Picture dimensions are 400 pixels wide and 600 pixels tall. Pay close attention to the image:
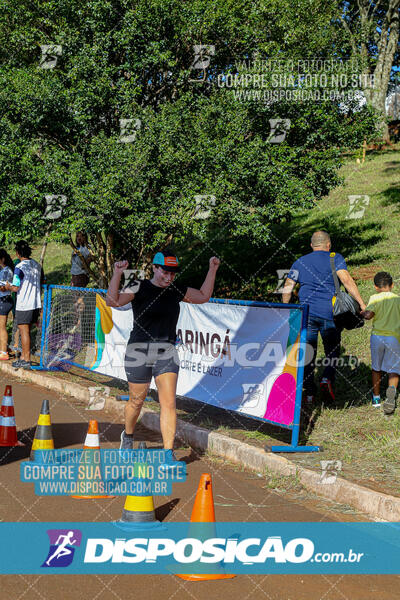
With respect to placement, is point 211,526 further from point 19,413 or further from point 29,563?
point 19,413

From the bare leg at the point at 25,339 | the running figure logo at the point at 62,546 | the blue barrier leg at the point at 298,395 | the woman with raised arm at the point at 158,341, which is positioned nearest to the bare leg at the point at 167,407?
the woman with raised arm at the point at 158,341

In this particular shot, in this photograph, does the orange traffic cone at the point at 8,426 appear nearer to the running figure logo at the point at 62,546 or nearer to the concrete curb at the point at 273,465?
the concrete curb at the point at 273,465

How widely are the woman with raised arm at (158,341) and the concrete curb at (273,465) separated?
874mm

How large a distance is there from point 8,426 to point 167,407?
6.04 feet

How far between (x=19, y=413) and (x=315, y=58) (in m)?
11.6

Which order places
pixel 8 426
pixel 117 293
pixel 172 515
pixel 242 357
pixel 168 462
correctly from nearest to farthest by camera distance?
pixel 172 515, pixel 117 293, pixel 168 462, pixel 8 426, pixel 242 357

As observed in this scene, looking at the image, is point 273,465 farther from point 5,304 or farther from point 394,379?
point 5,304

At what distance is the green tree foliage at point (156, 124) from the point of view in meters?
15.1

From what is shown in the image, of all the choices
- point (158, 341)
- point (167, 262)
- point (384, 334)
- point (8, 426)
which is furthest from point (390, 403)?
point (8, 426)

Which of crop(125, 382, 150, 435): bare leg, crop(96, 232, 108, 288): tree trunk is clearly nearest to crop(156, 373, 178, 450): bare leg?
crop(125, 382, 150, 435): bare leg

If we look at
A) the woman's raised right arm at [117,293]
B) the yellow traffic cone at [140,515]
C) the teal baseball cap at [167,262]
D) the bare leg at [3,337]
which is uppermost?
the teal baseball cap at [167,262]

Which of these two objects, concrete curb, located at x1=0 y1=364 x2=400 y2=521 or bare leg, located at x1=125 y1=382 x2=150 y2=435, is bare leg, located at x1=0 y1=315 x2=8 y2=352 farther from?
bare leg, located at x1=125 y1=382 x2=150 y2=435

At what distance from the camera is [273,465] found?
6469 millimetres

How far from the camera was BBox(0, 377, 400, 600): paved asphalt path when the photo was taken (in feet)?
12.8
